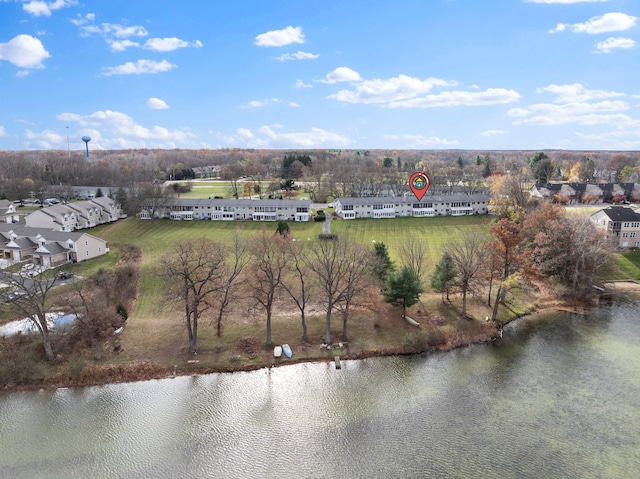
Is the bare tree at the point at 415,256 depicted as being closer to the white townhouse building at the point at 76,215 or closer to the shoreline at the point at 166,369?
the shoreline at the point at 166,369

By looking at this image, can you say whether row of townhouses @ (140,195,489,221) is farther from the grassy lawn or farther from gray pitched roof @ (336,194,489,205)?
the grassy lawn

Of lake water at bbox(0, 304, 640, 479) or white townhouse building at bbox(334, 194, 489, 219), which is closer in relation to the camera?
lake water at bbox(0, 304, 640, 479)

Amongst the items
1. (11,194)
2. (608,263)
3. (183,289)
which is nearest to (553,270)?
(608,263)

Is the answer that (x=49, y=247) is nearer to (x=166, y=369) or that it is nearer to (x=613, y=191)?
(x=166, y=369)

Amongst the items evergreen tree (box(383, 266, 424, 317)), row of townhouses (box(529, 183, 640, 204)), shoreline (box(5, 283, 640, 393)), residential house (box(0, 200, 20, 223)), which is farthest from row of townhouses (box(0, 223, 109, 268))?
row of townhouses (box(529, 183, 640, 204))

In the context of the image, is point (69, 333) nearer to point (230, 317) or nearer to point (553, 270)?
point (230, 317)

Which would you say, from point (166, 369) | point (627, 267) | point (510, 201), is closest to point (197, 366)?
point (166, 369)

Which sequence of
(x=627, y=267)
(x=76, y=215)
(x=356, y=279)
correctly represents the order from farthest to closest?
(x=76, y=215) → (x=627, y=267) → (x=356, y=279)

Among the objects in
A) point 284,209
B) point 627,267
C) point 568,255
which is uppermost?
point 284,209
